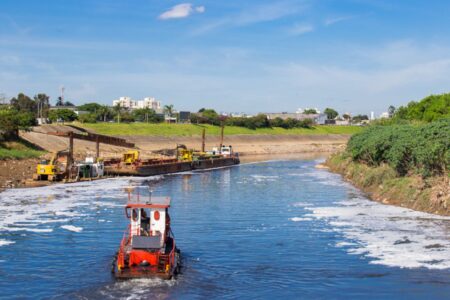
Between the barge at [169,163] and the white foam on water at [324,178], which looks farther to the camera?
the barge at [169,163]

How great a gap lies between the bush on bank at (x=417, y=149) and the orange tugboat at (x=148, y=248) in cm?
2115

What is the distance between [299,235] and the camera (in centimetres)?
3291

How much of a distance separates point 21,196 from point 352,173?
3609 centimetres

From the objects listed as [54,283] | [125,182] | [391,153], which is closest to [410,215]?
[391,153]

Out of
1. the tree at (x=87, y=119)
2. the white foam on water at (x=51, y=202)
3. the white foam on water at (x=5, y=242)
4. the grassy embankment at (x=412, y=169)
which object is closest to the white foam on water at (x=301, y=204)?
the grassy embankment at (x=412, y=169)

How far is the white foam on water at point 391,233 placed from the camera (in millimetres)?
26922

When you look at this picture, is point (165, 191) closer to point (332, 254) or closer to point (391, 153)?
point (391, 153)

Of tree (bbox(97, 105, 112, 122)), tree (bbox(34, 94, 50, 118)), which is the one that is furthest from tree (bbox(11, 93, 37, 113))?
tree (bbox(97, 105, 112, 122))

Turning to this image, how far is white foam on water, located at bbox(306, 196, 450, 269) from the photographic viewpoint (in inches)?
1060

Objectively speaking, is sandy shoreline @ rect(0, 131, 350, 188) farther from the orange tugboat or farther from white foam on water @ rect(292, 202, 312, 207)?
the orange tugboat

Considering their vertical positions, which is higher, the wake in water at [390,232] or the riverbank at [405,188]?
the riverbank at [405,188]

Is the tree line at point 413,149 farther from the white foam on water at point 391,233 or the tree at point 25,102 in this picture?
the tree at point 25,102

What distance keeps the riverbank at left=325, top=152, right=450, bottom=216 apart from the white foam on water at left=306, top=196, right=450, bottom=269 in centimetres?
101

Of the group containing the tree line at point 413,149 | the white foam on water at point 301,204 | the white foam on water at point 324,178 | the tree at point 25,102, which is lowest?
the white foam on water at point 301,204
